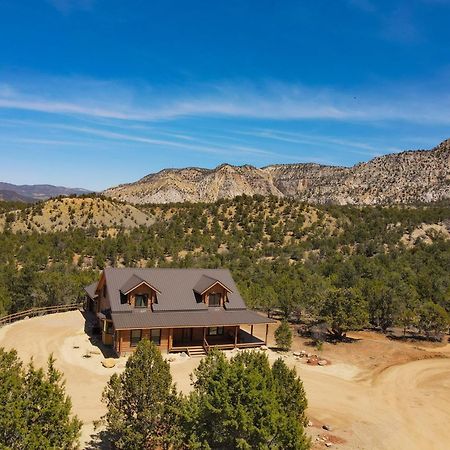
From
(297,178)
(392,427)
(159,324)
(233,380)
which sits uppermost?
(297,178)

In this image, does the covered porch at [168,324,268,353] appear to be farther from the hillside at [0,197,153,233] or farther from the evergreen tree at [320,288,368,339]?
the hillside at [0,197,153,233]

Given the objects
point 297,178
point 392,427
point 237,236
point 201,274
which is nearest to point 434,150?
point 297,178

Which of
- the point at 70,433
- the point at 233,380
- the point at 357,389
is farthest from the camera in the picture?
the point at 357,389

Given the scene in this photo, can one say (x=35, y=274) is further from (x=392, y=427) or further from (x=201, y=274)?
(x=392, y=427)

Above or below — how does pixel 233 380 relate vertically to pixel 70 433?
above

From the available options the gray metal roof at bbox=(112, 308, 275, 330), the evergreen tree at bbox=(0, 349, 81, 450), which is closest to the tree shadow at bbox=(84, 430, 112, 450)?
the evergreen tree at bbox=(0, 349, 81, 450)

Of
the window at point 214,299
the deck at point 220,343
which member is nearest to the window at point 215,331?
the deck at point 220,343
